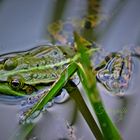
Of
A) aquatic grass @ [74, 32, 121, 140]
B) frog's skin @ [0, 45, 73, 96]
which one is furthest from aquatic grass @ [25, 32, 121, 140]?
frog's skin @ [0, 45, 73, 96]

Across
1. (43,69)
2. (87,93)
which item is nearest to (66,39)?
(43,69)

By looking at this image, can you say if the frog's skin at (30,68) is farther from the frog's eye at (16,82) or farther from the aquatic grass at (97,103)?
the aquatic grass at (97,103)

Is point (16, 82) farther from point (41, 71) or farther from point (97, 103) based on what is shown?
point (97, 103)

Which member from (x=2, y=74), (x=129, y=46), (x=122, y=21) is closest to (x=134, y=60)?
(x=129, y=46)

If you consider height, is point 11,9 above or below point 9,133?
above

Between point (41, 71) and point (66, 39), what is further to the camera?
point (66, 39)

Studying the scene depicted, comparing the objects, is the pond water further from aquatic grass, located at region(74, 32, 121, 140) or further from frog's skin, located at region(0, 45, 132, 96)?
aquatic grass, located at region(74, 32, 121, 140)

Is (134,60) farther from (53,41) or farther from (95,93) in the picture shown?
(95,93)
